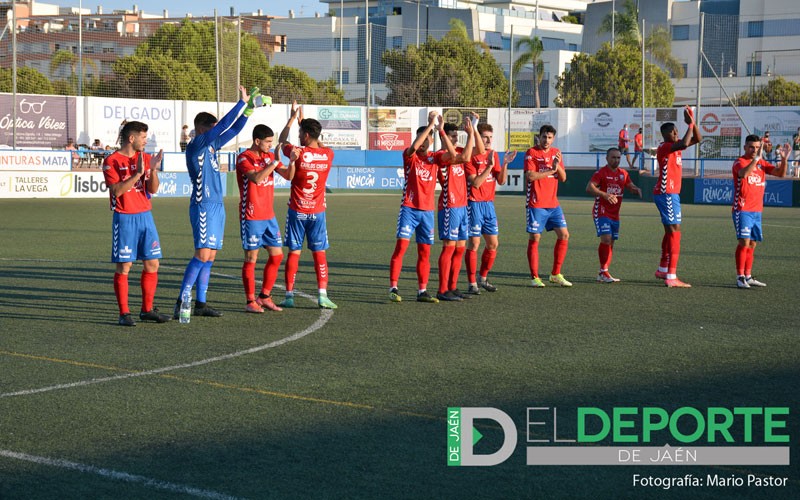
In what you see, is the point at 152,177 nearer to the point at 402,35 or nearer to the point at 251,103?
the point at 251,103

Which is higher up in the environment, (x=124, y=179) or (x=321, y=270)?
(x=124, y=179)

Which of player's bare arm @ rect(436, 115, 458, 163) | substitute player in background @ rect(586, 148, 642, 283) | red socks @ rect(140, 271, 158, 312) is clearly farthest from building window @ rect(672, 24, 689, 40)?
red socks @ rect(140, 271, 158, 312)

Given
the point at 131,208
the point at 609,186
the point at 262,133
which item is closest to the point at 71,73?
the point at 609,186

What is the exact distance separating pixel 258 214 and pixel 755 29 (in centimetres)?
5503

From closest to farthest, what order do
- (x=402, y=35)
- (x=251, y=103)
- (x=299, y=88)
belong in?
(x=251, y=103)
(x=299, y=88)
(x=402, y=35)

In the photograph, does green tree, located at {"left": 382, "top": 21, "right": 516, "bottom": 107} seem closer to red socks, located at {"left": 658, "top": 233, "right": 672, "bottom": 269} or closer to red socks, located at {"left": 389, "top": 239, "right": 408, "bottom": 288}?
red socks, located at {"left": 658, "top": 233, "right": 672, "bottom": 269}

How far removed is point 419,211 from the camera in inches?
442

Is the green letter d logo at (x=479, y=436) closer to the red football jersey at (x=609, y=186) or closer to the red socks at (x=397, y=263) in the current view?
the red socks at (x=397, y=263)

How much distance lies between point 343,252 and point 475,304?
563cm

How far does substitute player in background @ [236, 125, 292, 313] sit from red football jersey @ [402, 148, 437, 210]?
1433 millimetres

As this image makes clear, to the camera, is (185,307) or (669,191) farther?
(669,191)

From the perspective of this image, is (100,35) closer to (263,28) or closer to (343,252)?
(263,28)

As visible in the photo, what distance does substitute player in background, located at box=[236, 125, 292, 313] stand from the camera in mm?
10406

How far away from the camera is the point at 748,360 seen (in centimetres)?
798
